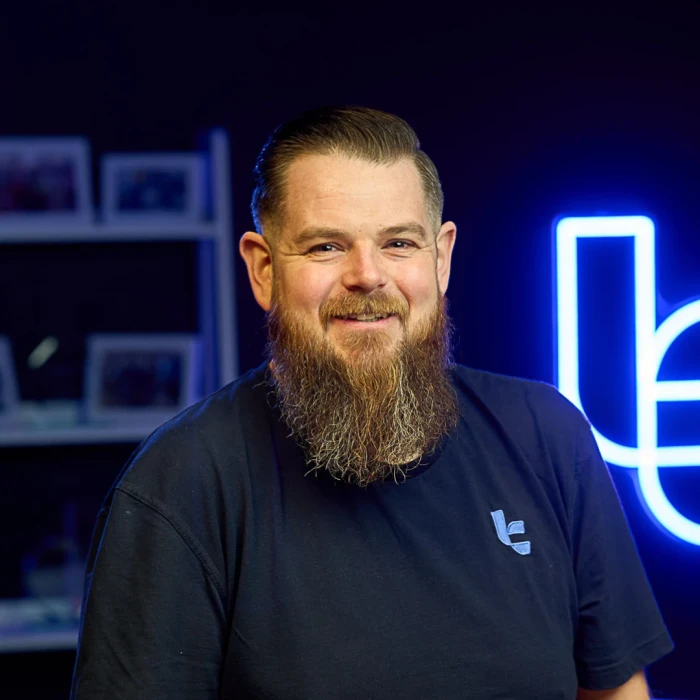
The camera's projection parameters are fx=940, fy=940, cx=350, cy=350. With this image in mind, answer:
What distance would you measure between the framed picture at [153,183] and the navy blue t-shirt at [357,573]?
169cm

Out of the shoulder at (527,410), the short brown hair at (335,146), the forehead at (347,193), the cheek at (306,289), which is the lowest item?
the shoulder at (527,410)

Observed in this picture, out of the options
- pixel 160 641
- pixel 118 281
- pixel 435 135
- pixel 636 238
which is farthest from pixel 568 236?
pixel 160 641

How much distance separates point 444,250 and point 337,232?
10.4 inches

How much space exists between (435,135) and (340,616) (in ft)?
7.97

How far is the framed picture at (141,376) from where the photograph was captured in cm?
302

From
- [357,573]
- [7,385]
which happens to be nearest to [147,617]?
[357,573]

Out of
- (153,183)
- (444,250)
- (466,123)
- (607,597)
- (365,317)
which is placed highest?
(466,123)

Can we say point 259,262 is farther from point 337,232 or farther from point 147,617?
point 147,617

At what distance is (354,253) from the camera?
4.50ft

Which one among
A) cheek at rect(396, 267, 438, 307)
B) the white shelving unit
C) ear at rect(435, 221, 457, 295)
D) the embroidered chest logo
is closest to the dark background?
the white shelving unit

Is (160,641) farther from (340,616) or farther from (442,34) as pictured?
(442,34)

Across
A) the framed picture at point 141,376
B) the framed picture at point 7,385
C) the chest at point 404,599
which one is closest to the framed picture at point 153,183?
the framed picture at point 141,376

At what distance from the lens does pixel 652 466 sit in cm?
335

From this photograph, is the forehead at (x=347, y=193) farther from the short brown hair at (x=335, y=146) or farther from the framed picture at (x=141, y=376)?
the framed picture at (x=141, y=376)
